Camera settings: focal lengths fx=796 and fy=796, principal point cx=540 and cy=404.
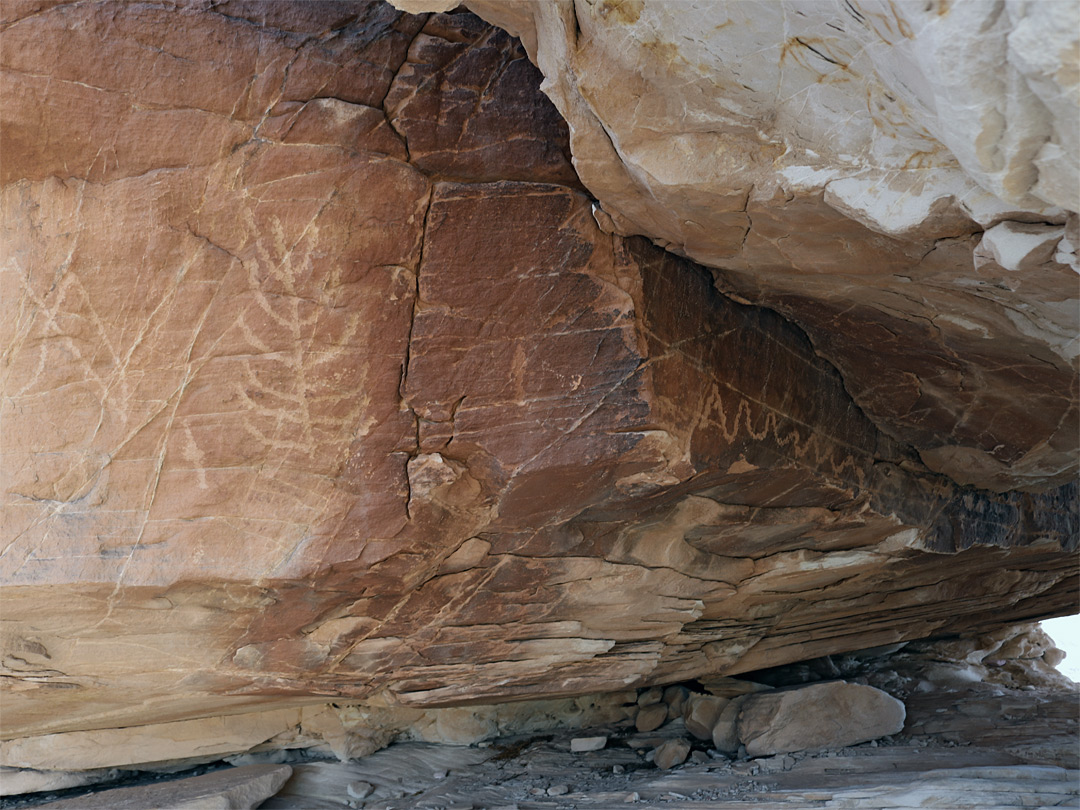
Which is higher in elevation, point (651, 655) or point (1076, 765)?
point (651, 655)

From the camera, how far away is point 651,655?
4695 millimetres

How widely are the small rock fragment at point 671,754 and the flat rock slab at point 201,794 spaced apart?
2.34 metres

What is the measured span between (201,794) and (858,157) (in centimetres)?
436

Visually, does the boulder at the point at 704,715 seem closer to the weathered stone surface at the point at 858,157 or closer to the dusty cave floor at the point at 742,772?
the dusty cave floor at the point at 742,772

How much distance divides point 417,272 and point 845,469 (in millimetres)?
2273

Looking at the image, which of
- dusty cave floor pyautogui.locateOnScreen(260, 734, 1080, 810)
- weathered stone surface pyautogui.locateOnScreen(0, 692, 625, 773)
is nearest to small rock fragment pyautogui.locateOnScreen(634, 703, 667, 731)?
weathered stone surface pyautogui.locateOnScreen(0, 692, 625, 773)

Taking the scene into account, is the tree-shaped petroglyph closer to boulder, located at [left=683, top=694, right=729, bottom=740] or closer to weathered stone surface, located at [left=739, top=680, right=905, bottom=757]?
weathered stone surface, located at [left=739, top=680, right=905, bottom=757]

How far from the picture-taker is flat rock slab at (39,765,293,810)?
13.6 feet

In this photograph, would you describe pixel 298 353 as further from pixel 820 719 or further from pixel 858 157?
pixel 820 719

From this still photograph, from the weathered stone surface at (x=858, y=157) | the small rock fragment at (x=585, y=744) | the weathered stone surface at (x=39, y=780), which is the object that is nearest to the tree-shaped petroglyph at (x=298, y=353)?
the weathered stone surface at (x=858, y=157)

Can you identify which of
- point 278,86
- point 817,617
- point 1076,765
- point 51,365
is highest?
point 278,86

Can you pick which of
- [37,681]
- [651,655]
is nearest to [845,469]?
[651,655]

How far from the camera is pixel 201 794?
4.24 m

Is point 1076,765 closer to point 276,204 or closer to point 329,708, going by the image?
point 329,708
